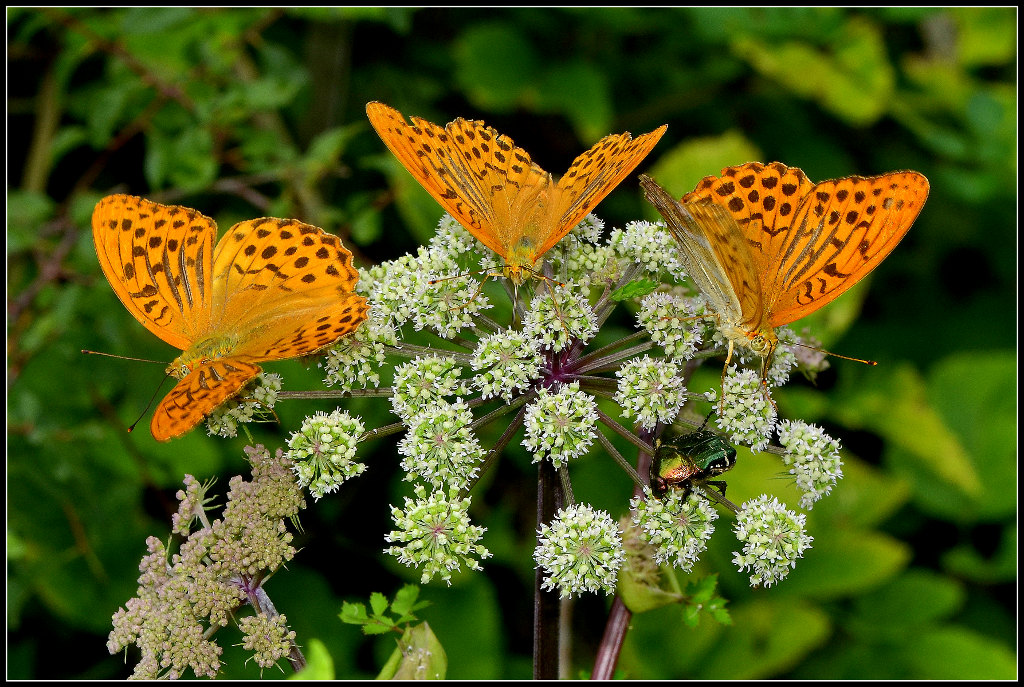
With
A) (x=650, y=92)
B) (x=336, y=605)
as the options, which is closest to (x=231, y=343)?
(x=336, y=605)

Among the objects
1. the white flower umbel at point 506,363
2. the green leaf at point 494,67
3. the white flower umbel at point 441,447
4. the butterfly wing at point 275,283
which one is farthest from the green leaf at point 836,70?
the white flower umbel at point 441,447

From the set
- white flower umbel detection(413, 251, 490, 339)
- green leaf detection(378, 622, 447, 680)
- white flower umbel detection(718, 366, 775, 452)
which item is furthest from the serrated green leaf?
white flower umbel detection(718, 366, 775, 452)

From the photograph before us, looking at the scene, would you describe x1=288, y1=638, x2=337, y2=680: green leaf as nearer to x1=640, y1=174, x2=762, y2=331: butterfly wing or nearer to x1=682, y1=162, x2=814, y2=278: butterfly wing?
x1=640, y1=174, x2=762, y2=331: butterfly wing

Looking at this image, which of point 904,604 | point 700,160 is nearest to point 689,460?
point 700,160

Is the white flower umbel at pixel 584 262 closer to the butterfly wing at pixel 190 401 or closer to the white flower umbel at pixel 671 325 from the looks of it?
the white flower umbel at pixel 671 325

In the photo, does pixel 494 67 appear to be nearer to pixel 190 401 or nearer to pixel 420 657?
pixel 190 401

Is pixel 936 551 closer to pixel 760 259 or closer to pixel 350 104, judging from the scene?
pixel 760 259
